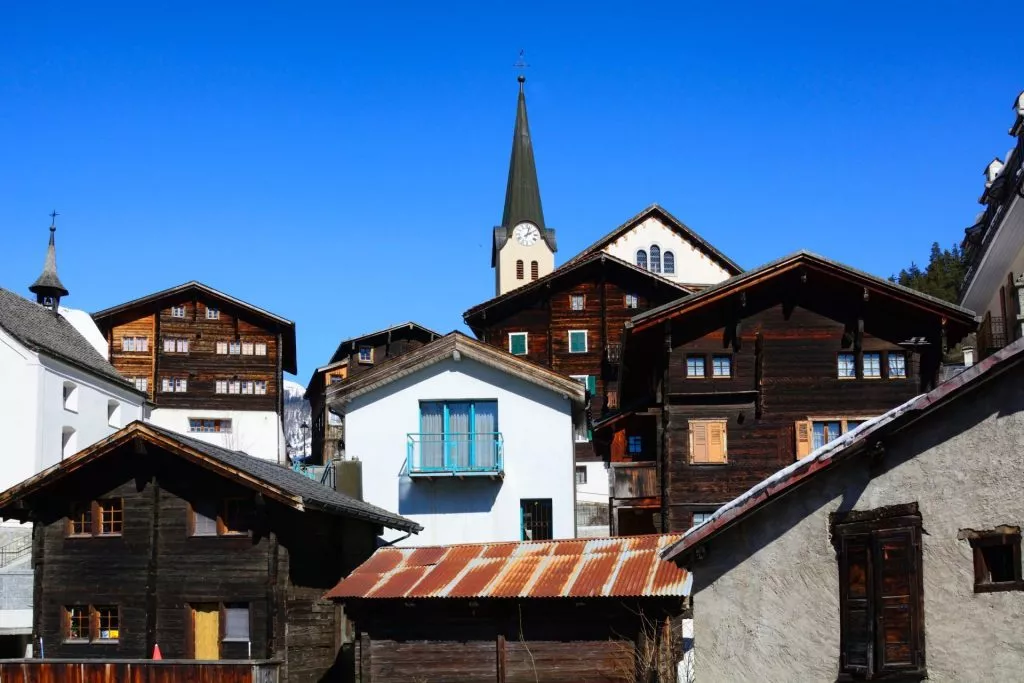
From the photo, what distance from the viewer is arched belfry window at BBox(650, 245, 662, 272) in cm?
6278

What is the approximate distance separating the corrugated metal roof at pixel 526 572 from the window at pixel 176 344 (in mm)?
38574

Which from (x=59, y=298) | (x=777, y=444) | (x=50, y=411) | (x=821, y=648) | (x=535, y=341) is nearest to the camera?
(x=821, y=648)

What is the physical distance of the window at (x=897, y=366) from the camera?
109ft

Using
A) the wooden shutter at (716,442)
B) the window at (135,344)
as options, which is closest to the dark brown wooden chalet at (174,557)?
the wooden shutter at (716,442)

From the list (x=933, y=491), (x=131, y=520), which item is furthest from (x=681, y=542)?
(x=131, y=520)

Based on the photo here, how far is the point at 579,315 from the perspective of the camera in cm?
5503

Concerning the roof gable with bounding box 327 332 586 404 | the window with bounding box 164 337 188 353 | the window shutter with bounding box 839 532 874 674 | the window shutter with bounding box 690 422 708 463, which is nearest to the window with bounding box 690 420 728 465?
the window shutter with bounding box 690 422 708 463

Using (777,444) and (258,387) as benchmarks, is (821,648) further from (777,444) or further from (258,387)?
(258,387)

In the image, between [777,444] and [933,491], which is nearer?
[933,491]

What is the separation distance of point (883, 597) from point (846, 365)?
19.4m

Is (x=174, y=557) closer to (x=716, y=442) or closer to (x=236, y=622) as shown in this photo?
(x=236, y=622)

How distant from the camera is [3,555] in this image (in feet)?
121

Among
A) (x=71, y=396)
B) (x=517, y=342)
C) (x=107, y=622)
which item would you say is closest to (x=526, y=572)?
(x=107, y=622)

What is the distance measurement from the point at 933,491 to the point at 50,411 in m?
Answer: 41.1
